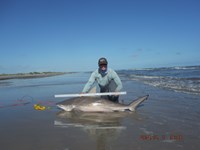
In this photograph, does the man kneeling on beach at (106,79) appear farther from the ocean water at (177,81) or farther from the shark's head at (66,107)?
the ocean water at (177,81)

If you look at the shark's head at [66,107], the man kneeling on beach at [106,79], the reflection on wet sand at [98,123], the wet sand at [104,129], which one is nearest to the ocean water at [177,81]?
the man kneeling on beach at [106,79]

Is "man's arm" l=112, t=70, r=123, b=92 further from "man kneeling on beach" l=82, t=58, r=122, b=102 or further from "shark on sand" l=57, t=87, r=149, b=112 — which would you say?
"shark on sand" l=57, t=87, r=149, b=112

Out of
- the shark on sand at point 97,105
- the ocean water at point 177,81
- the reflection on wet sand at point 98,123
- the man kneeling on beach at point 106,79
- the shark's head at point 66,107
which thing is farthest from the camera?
the ocean water at point 177,81

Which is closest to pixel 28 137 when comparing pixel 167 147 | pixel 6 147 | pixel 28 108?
pixel 6 147

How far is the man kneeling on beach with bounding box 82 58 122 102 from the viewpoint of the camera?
725 cm

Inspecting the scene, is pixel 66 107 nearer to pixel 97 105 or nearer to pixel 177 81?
pixel 97 105

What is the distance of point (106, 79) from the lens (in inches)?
298

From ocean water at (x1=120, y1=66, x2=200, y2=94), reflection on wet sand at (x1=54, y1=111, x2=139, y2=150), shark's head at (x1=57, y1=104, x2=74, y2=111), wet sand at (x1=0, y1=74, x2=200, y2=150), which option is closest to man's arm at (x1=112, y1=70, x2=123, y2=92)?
wet sand at (x1=0, y1=74, x2=200, y2=150)

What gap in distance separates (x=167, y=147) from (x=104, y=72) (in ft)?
13.4

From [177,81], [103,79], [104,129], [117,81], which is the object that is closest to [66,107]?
[103,79]

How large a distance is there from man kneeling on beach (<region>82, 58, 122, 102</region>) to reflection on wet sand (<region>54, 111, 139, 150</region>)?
108cm

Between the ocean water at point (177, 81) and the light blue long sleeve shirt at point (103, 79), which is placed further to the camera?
the ocean water at point (177, 81)

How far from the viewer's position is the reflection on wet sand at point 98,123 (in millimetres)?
4220

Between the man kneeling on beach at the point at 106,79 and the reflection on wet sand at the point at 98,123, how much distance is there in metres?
1.08
